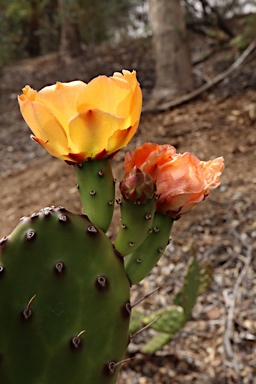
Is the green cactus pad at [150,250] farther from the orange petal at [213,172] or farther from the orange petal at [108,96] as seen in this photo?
the orange petal at [108,96]

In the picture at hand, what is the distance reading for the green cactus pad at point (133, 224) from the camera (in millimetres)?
847

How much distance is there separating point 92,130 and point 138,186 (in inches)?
4.3

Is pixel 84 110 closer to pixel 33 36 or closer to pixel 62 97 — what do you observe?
pixel 62 97

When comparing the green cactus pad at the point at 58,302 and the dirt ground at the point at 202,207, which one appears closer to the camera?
the green cactus pad at the point at 58,302

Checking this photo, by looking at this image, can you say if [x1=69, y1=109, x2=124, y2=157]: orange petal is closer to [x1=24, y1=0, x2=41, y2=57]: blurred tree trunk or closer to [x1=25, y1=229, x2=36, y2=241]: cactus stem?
[x1=25, y1=229, x2=36, y2=241]: cactus stem

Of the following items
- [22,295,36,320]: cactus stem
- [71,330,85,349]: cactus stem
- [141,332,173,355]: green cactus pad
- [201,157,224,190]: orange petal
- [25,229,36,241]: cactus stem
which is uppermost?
[25,229,36,241]: cactus stem

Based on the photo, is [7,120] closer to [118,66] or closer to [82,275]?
[118,66]

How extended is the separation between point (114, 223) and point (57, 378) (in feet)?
8.48

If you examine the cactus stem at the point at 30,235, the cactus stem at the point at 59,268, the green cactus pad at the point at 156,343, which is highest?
the cactus stem at the point at 30,235

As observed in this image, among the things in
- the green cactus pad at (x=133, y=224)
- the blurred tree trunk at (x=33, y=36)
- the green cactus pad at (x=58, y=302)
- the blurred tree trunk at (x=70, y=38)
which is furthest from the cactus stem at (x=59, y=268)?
the blurred tree trunk at (x=33, y=36)

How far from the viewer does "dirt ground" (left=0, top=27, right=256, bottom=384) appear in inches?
93.7


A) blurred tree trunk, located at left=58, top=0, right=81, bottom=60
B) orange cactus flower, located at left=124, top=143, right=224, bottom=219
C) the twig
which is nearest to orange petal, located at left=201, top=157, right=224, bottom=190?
orange cactus flower, located at left=124, top=143, right=224, bottom=219

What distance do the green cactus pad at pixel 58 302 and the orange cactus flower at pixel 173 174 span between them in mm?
121

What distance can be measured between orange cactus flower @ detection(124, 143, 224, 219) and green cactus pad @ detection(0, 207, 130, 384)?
0.12 m
